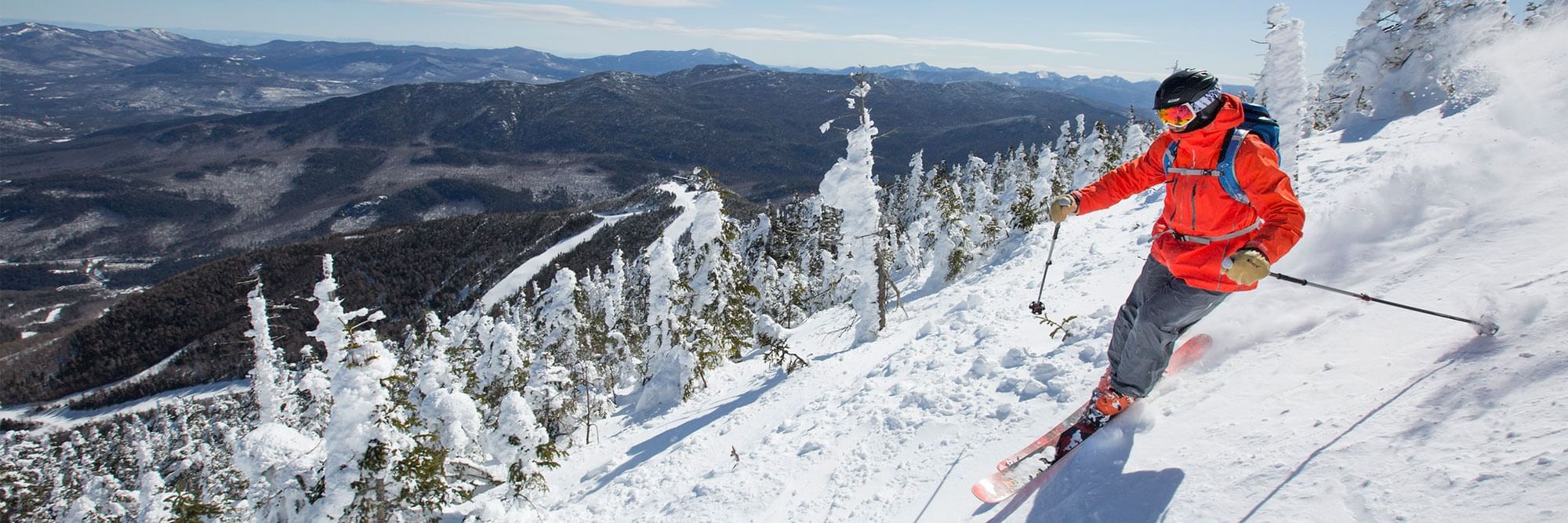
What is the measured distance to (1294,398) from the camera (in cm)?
414

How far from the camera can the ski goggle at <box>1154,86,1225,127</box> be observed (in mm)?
4293

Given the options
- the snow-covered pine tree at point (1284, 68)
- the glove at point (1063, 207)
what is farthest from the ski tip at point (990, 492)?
the snow-covered pine tree at point (1284, 68)

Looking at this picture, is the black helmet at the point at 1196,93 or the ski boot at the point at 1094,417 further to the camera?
the ski boot at the point at 1094,417

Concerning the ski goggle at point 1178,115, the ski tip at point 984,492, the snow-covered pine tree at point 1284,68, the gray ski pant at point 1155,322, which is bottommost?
the ski tip at point 984,492

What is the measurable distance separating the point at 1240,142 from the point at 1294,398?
173 cm

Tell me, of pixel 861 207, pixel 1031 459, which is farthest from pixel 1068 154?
pixel 1031 459

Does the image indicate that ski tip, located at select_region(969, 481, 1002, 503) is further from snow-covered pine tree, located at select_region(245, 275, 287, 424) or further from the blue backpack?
snow-covered pine tree, located at select_region(245, 275, 287, 424)

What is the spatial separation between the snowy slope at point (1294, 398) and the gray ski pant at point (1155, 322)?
31 centimetres

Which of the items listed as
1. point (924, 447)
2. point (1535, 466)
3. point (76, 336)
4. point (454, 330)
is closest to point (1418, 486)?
point (1535, 466)

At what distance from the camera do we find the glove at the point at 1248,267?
12.1 feet

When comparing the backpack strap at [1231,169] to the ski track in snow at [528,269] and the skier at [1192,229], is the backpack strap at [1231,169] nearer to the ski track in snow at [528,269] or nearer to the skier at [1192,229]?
the skier at [1192,229]

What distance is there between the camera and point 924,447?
22.2 feet

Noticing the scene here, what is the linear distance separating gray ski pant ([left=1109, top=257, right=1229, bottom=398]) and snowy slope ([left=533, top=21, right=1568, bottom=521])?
31cm

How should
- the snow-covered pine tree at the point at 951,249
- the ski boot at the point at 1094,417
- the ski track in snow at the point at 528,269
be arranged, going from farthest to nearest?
the ski track in snow at the point at 528,269
the snow-covered pine tree at the point at 951,249
the ski boot at the point at 1094,417
